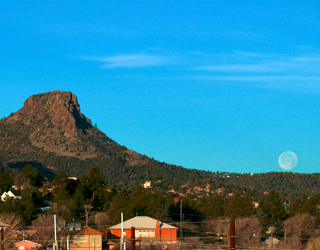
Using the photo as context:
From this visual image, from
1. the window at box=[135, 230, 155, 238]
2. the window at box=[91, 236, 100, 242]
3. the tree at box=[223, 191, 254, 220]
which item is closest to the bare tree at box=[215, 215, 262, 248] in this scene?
the tree at box=[223, 191, 254, 220]

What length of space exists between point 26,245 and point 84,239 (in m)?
10.7

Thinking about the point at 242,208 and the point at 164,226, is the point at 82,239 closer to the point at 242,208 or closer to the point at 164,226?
the point at 164,226

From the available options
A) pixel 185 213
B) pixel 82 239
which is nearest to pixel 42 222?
pixel 82 239

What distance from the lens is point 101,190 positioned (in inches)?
4328

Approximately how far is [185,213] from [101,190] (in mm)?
20085

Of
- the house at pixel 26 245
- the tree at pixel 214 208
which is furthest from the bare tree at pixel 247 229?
the house at pixel 26 245

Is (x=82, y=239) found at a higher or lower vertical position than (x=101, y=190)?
lower

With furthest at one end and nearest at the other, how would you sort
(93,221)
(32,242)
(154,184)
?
(154,184) < (93,221) < (32,242)

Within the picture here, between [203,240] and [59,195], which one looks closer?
[203,240]

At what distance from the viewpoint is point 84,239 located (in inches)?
3002

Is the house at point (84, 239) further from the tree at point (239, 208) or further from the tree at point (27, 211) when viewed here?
the tree at point (239, 208)

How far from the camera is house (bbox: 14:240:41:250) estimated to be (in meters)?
67.6

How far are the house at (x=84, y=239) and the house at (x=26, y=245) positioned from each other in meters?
7.44

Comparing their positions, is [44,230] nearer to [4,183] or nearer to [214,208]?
[214,208]
